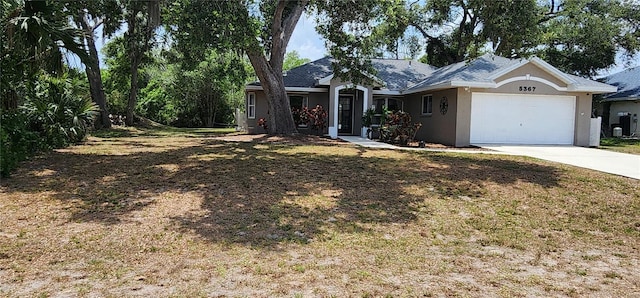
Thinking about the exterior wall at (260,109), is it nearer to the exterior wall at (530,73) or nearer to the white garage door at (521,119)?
the white garage door at (521,119)

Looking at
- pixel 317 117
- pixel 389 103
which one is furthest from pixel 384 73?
pixel 317 117

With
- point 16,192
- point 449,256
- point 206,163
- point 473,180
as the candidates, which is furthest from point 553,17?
point 16,192

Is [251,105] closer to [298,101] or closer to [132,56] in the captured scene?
[298,101]

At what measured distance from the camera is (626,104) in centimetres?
2419

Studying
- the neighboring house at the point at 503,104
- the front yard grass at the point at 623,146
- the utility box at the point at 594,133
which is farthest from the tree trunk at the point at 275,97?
the front yard grass at the point at 623,146

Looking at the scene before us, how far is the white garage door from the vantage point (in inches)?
617

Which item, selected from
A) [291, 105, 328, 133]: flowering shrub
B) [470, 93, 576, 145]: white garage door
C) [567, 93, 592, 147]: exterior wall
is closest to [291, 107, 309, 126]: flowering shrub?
[291, 105, 328, 133]: flowering shrub

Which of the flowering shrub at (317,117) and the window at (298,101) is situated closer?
the flowering shrub at (317,117)

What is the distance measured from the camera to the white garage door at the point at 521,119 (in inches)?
617

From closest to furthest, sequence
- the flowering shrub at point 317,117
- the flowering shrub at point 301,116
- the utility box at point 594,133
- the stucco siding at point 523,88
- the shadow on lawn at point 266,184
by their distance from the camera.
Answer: the shadow on lawn at point 266,184 < the stucco siding at point 523,88 < the utility box at point 594,133 < the flowering shrub at point 317,117 < the flowering shrub at point 301,116

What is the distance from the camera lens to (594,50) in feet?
74.8

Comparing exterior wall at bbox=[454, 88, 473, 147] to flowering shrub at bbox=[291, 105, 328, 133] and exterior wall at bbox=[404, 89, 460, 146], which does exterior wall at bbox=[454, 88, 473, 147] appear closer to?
exterior wall at bbox=[404, 89, 460, 146]

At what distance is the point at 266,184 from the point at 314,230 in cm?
223

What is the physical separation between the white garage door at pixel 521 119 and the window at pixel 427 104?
7.40 ft
